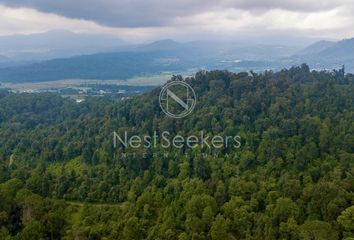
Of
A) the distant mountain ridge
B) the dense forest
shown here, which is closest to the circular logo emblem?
the dense forest

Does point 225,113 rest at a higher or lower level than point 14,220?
higher

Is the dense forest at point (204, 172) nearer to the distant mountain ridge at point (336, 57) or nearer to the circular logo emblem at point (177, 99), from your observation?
the circular logo emblem at point (177, 99)

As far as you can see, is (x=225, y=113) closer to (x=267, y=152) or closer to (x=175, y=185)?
(x=267, y=152)

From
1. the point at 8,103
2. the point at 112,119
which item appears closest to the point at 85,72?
the point at 8,103

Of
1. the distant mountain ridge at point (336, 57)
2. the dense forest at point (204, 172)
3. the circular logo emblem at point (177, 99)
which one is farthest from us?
the distant mountain ridge at point (336, 57)

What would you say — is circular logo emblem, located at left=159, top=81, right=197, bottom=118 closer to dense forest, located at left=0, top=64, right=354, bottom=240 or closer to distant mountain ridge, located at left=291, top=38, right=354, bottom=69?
dense forest, located at left=0, top=64, right=354, bottom=240

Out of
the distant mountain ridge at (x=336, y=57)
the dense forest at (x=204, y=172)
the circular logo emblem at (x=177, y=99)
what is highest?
the distant mountain ridge at (x=336, y=57)

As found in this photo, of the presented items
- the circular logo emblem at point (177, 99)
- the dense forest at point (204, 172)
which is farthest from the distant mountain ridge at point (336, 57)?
the circular logo emblem at point (177, 99)
